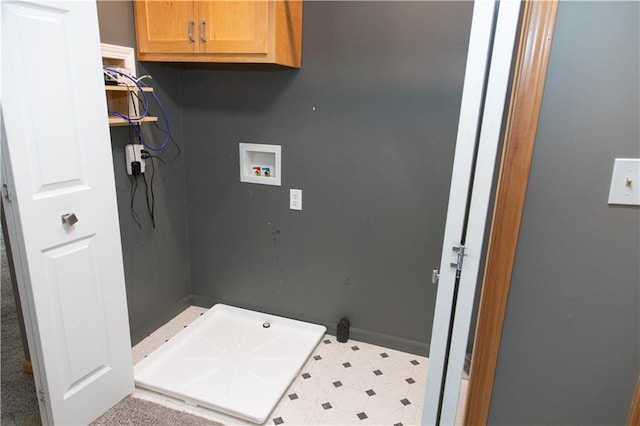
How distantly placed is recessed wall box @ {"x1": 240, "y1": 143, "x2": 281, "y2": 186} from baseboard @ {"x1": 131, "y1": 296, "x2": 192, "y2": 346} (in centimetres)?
101

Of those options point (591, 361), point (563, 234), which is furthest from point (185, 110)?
point (591, 361)

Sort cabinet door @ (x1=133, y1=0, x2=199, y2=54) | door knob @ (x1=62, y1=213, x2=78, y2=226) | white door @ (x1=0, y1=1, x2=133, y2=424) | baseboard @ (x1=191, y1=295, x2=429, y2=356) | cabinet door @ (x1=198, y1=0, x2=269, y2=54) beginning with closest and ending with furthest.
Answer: white door @ (x1=0, y1=1, x2=133, y2=424) → door knob @ (x1=62, y1=213, x2=78, y2=226) → cabinet door @ (x1=198, y1=0, x2=269, y2=54) → cabinet door @ (x1=133, y1=0, x2=199, y2=54) → baseboard @ (x1=191, y1=295, x2=429, y2=356)

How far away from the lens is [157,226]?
8.25 ft

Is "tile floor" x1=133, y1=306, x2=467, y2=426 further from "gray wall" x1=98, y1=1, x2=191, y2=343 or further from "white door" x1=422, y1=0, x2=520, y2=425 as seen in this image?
"white door" x1=422, y1=0, x2=520, y2=425

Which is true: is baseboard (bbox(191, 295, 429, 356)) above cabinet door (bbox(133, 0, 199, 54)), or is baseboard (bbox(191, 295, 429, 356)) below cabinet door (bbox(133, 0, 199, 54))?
below

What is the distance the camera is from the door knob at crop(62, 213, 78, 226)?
1570mm

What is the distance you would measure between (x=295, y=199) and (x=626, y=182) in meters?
1.72

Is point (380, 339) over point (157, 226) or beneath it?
beneath

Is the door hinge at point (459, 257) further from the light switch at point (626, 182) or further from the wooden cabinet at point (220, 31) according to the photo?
the wooden cabinet at point (220, 31)

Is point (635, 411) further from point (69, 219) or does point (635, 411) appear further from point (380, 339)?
point (69, 219)

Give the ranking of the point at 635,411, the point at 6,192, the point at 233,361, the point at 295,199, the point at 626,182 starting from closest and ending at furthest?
the point at 626,182
the point at 635,411
the point at 6,192
the point at 233,361
the point at 295,199

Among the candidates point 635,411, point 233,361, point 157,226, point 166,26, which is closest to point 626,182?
point 635,411

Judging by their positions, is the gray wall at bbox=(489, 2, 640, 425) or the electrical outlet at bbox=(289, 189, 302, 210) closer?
the gray wall at bbox=(489, 2, 640, 425)

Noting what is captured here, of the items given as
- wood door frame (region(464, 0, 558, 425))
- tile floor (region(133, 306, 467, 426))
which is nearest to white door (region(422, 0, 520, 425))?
wood door frame (region(464, 0, 558, 425))
